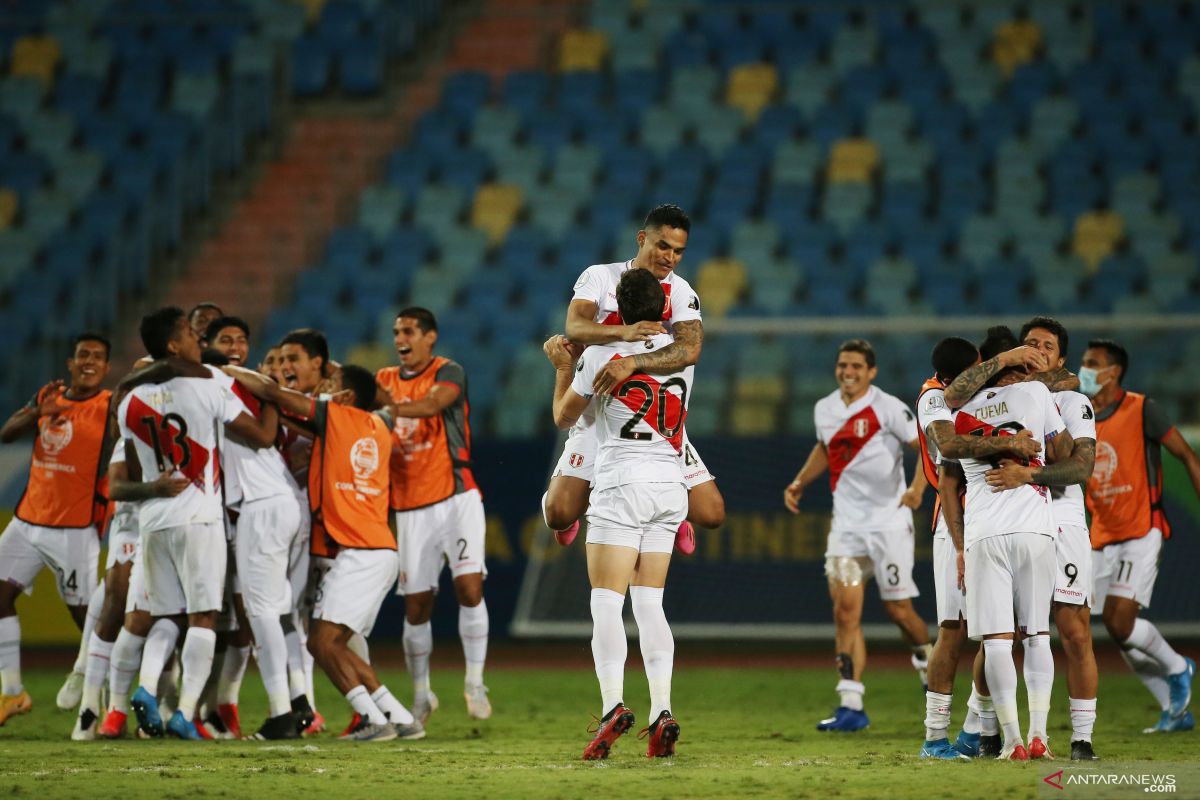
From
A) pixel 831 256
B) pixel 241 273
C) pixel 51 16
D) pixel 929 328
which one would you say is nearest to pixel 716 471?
pixel 929 328

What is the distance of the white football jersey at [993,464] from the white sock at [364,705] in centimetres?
371

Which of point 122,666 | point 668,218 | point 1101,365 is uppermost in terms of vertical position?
point 668,218

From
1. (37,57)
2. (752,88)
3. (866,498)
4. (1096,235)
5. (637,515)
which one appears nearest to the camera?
(637,515)

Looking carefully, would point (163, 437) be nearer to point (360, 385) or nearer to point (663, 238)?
point (360, 385)

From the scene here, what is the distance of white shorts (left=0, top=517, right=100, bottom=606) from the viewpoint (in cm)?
1058

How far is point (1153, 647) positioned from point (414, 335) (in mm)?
5458

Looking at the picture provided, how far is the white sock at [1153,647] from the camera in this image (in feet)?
32.6

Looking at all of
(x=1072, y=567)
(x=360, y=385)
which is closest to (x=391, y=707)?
(x=360, y=385)

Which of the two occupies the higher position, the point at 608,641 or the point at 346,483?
the point at 346,483

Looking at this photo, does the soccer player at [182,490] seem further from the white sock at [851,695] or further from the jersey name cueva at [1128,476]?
the jersey name cueva at [1128,476]

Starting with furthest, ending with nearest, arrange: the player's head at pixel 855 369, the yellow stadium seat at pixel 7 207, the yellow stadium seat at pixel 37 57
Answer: the yellow stadium seat at pixel 37 57
the yellow stadium seat at pixel 7 207
the player's head at pixel 855 369

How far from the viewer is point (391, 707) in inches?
359

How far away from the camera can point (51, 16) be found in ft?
79.0

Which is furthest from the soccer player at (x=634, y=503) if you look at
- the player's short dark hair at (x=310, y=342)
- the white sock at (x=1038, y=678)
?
the player's short dark hair at (x=310, y=342)
